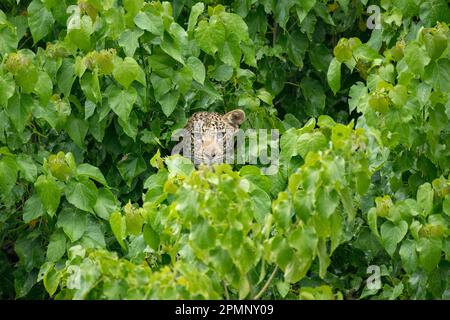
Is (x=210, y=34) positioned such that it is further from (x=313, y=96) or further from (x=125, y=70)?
(x=313, y=96)

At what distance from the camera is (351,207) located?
21.1 feet

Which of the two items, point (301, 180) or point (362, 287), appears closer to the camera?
point (301, 180)

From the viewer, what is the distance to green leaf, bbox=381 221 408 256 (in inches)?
288

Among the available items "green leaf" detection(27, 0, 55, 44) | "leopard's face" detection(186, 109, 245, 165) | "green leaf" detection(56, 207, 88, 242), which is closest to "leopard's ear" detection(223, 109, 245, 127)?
"leopard's face" detection(186, 109, 245, 165)

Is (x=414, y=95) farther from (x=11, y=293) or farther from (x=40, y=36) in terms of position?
(x=11, y=293)

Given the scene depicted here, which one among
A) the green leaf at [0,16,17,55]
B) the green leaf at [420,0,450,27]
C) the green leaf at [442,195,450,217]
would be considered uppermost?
the green leaf at [420,0,450,27]

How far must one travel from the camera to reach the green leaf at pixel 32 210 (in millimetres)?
7895

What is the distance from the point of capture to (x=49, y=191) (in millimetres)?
7621

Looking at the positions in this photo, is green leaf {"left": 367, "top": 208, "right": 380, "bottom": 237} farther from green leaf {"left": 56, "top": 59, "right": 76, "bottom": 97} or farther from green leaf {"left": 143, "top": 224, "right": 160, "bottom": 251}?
green leaf {"left": 56, "top": 59, "right": 76, "bottom": 97}

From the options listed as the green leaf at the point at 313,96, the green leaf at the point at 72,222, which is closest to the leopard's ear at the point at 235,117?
the green leaf at the point at 313,96

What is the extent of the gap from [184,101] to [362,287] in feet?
4.88

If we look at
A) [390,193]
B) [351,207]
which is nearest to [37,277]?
[390,193]
